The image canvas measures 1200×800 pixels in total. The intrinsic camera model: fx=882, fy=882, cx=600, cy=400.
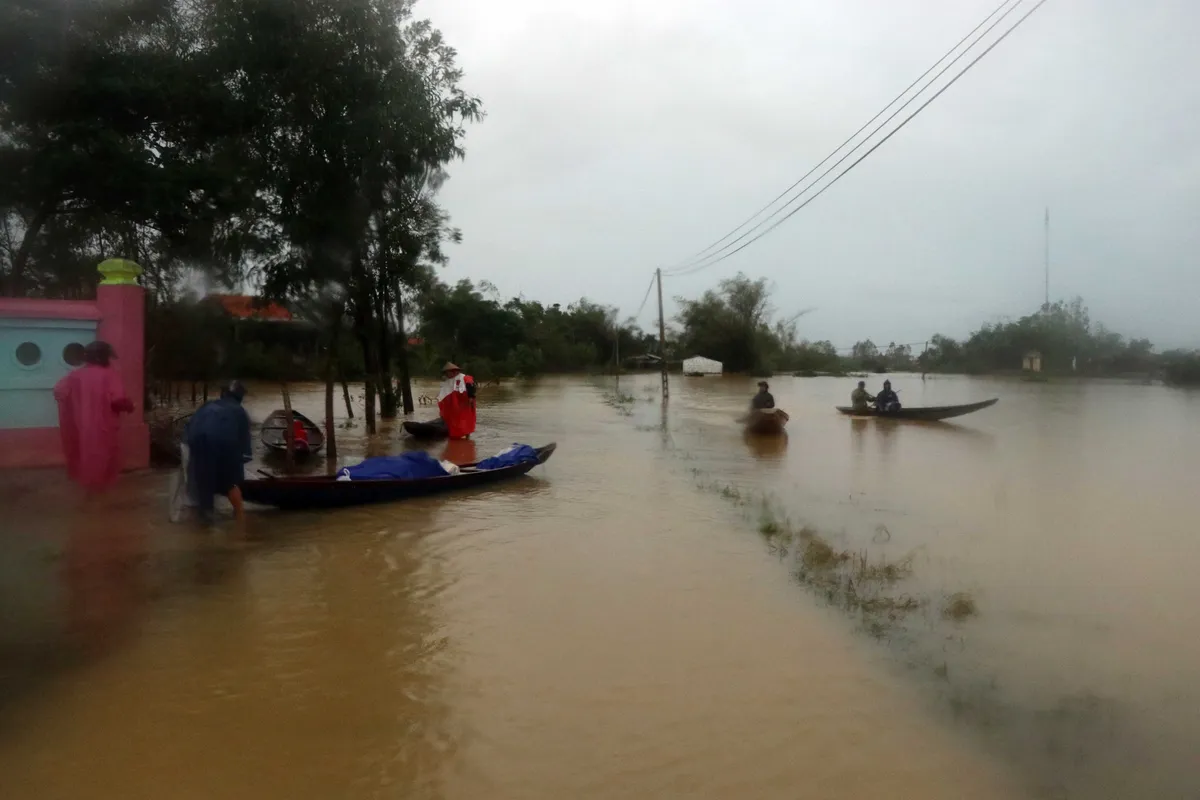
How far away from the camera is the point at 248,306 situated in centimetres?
1836

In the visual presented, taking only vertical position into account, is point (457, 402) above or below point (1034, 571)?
above

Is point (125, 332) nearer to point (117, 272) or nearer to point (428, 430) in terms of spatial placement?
point (117, 272)

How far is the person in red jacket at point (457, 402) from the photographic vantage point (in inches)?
671

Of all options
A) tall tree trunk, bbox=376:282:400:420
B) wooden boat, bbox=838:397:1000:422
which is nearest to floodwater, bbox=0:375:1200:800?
tall tree trunk, bbox=376:282:400:420

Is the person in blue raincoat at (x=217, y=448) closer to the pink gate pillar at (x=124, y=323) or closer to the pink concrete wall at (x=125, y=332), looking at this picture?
the pink concrete wall at (x=125, y=332)

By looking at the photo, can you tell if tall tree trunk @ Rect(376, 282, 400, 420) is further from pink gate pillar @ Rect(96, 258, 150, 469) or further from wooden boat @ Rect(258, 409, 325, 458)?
pink gate pillar @ Rect(96, 258, 150, 469)

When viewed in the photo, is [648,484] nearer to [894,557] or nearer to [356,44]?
[894,557]

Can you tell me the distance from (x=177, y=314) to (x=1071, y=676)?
16.6m

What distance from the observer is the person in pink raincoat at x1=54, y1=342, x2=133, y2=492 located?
29.1 ft

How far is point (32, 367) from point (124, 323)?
1.08 m

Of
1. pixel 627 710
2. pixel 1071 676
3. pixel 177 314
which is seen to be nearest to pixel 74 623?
pixel 627 710

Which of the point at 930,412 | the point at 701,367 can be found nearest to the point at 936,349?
the point at 701,367

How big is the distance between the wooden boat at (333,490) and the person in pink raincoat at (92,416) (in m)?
1.56

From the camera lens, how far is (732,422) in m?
26.1
